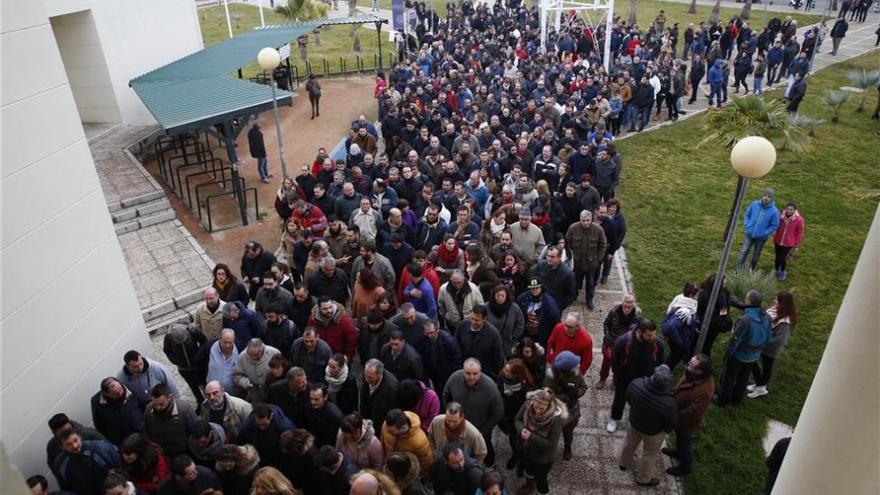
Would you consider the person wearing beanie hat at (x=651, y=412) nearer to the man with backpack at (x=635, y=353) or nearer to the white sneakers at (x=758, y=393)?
the man with backpack at (x=635, y=353)

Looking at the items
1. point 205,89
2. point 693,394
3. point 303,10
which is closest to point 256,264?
point 693,394

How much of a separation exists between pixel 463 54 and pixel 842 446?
65.8 ft

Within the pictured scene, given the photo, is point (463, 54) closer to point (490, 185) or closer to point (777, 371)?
point (490, 185)

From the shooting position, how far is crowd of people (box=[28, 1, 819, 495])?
17.4 feet

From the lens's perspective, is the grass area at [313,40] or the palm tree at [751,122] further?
the grass area at [313,40]

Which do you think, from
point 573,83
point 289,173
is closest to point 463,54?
point 573,83

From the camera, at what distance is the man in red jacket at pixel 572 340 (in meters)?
6.54

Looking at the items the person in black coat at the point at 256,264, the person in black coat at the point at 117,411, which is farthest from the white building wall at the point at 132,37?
the person in black coat at the point at 117,411

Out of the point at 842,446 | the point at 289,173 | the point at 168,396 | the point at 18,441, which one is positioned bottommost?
the point at 289,173

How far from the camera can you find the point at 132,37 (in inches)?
668

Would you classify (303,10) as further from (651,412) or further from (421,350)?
(651,412)

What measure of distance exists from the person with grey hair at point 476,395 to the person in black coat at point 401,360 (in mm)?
463

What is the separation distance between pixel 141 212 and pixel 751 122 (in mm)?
11905

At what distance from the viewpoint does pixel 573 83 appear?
16969mm
